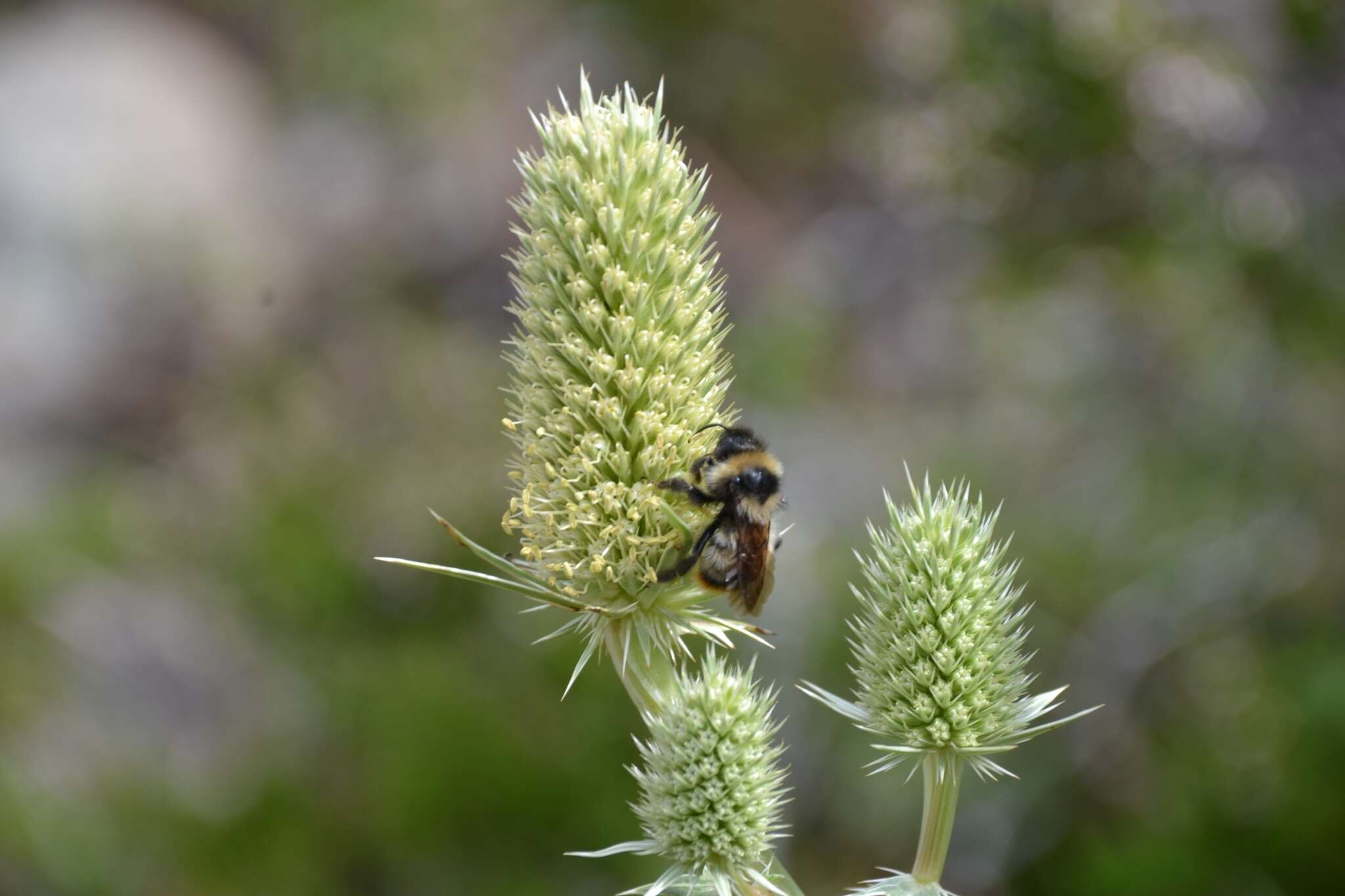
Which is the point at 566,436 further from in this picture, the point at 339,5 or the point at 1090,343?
the point at 339,5

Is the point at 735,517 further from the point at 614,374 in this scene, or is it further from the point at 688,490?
the point at 614,374

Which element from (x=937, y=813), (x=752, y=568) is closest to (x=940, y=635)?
(x=937, y=813)

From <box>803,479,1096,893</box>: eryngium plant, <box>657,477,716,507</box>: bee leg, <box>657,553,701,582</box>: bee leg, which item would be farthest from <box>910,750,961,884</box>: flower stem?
<box>657,477,716,507</box>: bee leg

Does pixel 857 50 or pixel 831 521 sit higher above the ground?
pixel 857 50

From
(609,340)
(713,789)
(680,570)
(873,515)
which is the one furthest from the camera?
(873,515)

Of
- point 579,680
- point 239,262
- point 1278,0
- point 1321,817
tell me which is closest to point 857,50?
point 1278,0

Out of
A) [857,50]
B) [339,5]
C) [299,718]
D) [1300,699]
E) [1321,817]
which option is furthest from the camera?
[339,5]

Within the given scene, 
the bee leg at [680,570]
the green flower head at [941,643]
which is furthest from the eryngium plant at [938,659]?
the bee leg at [680,570]
